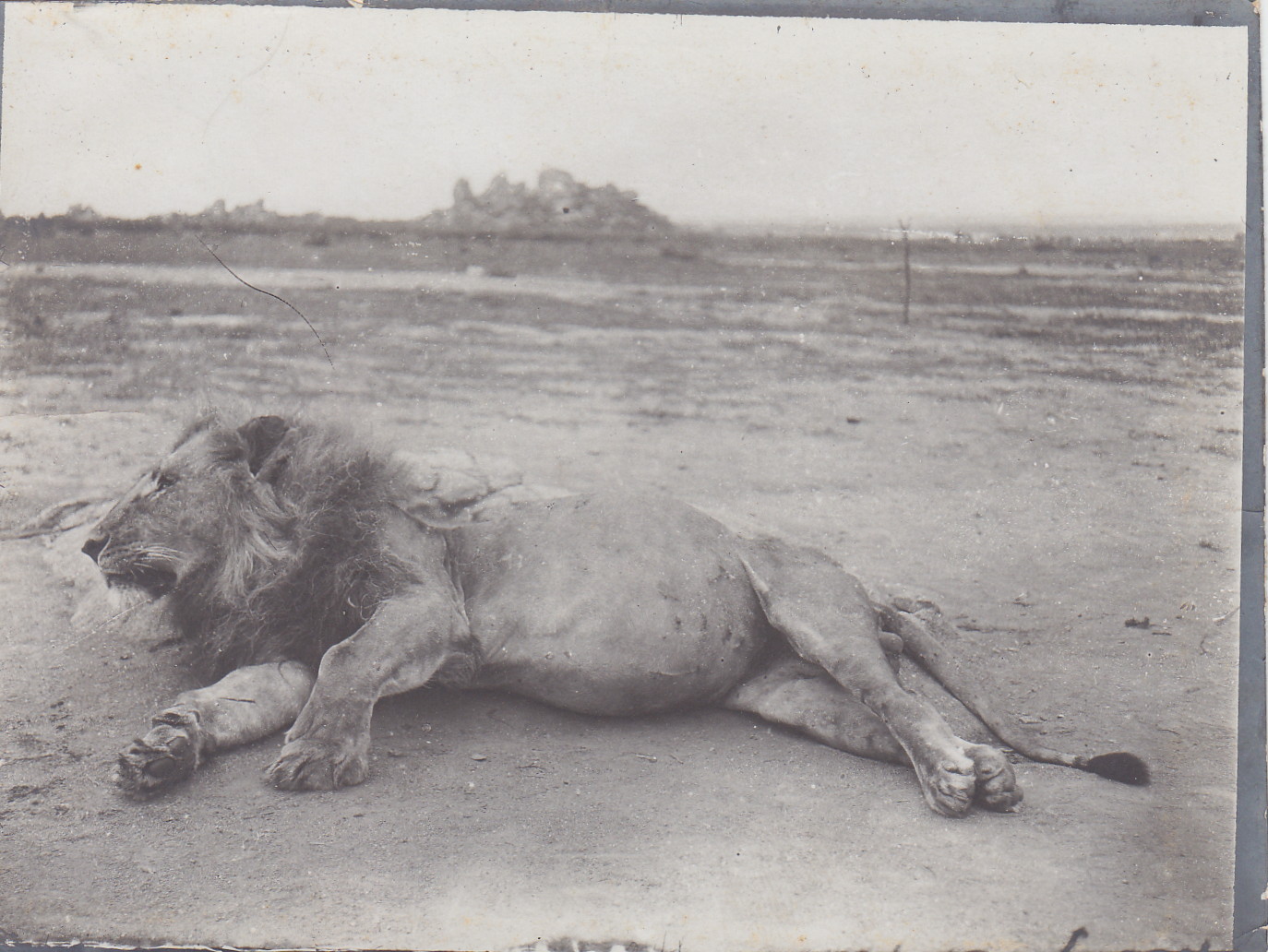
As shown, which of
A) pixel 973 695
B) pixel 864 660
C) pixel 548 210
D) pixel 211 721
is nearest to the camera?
pixel 211 721

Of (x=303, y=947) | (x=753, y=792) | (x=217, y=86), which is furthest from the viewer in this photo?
(x=217, y=86)

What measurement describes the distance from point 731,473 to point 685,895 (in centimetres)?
143

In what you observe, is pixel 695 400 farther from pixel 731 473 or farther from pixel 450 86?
pixel 450 86

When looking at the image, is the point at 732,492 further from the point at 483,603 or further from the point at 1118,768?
the point at 1118,768

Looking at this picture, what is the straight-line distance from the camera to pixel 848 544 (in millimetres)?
3355

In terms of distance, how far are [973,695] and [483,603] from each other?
4.69 ft

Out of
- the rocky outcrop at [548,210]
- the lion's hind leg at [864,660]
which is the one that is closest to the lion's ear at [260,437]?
the rocky outcrop at [548,210]

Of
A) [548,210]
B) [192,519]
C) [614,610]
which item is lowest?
[614,610]

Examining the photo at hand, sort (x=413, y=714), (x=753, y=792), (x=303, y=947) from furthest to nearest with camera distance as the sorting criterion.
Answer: (x=413, y=714) < (x=753, y=792) < (x=303, y=947)

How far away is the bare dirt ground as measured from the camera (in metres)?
2.50

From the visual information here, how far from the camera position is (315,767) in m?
2.51

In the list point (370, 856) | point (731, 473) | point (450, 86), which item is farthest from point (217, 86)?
point (370, 856)

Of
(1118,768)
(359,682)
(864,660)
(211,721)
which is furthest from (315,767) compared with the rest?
(1118,768)

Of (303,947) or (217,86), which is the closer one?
(303,947)
